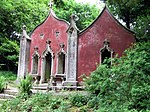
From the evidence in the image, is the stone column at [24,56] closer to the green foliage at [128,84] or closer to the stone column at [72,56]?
the stone column at [72,56]

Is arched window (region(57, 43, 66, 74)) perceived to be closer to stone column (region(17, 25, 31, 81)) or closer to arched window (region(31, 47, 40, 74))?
arched window (region(31, 47, 40, 74))

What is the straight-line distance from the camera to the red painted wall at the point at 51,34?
1742 centimetres

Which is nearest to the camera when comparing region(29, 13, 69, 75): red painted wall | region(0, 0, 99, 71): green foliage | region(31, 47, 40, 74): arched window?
region(29, 13, 69, 75): red painted wall

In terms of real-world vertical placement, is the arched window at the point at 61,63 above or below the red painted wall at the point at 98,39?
below

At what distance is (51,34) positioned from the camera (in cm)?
1802

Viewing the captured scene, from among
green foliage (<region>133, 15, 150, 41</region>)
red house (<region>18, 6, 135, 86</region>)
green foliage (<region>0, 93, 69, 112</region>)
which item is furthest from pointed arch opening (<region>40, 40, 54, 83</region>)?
green foliage (<region>0, 93, 69, 112</region>)

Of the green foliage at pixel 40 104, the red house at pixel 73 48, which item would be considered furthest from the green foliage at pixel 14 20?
the green foliage at pixel 40 104

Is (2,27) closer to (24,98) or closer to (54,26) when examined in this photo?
(54,26)

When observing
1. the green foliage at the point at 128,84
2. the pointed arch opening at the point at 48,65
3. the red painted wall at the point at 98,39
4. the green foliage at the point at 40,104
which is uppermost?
the red painted wall at the point at 98,39

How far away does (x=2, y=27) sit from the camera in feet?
80.4

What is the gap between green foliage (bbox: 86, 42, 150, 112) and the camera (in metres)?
6.61

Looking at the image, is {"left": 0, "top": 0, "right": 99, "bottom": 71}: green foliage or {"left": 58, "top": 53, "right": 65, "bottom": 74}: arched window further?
{"left": 0, "top": 0, "right": 99, "bottom": 71}: green foliage

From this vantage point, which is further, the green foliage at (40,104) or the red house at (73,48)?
the red house at (73,48)

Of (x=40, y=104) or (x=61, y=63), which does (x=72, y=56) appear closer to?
(x=61, y=63)
